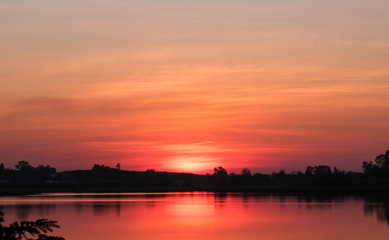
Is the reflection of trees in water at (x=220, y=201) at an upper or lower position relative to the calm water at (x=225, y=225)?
upper

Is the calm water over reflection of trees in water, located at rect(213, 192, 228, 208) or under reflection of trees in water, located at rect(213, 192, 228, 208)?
under

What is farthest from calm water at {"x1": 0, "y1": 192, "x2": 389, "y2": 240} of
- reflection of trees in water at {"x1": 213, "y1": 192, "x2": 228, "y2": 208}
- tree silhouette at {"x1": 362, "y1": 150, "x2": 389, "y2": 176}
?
tree silhouette at {"x1": 362, "y1": 150, "x2": 389, "y2": 176}

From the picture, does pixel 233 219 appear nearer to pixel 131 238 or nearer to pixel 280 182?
pixel 131 238

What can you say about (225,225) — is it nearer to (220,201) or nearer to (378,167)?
(220,201)

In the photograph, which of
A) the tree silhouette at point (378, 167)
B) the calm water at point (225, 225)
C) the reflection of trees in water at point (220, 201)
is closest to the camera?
the calm water at point (225, 225)

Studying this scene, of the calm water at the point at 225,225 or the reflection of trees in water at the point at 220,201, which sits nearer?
the calm water at the point at 225,225

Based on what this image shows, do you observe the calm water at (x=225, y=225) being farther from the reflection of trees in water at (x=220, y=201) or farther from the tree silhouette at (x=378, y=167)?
the tree silhouette at (x=378, y=167)

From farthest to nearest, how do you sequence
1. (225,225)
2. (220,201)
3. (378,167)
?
1. (378,167)
2. (220,201)
3. (225,225)

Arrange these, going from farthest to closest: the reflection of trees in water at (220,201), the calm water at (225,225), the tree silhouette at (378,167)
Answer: the tree silhouette at (378,167)
the reflection of trees in water at (220,201)
the calm water at (225,225)

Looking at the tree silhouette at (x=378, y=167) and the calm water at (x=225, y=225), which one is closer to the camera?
the calm water at (x=225, y=225)

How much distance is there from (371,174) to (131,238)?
130m

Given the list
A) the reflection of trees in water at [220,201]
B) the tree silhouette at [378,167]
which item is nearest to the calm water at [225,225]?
the reflection of trees in water at [220,201]

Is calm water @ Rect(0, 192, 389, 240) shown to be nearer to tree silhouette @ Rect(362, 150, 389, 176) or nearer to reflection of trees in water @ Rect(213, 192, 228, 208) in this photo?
reflection of trees in water @ Rect(213, 192, 228, 208)

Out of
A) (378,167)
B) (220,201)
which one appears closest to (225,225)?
(220,201)
